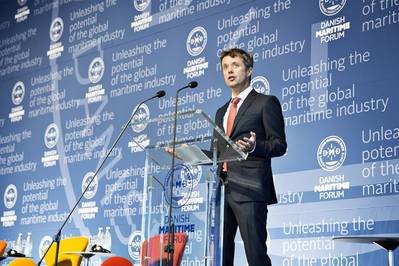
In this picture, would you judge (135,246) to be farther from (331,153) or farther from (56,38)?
(56,38)

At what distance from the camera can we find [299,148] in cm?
630

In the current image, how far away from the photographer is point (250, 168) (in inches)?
198

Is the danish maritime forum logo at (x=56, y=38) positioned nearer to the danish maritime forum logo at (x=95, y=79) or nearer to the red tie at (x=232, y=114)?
the danish maritime forum logo at (x=95, y=79)

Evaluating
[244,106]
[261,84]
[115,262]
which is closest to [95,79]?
[261,84]

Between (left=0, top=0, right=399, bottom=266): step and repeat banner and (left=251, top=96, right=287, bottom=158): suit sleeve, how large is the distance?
526mm

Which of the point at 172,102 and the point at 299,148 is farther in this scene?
the point at 172,102

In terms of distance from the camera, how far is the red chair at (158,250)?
4.32 m

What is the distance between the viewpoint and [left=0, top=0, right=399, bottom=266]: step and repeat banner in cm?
571

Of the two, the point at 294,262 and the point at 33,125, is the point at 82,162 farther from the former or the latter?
the point at 294,262

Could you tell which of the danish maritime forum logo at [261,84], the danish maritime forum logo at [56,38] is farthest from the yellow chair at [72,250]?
the danish maritime forum logo at [56,38]

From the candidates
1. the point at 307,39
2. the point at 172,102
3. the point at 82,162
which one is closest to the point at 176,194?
the point at 307,39

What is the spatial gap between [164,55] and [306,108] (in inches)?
84.0

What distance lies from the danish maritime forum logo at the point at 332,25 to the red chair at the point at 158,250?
253 centimetres

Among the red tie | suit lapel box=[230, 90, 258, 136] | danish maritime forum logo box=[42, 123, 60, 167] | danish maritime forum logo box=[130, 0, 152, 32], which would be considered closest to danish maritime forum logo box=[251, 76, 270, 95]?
the red tie
